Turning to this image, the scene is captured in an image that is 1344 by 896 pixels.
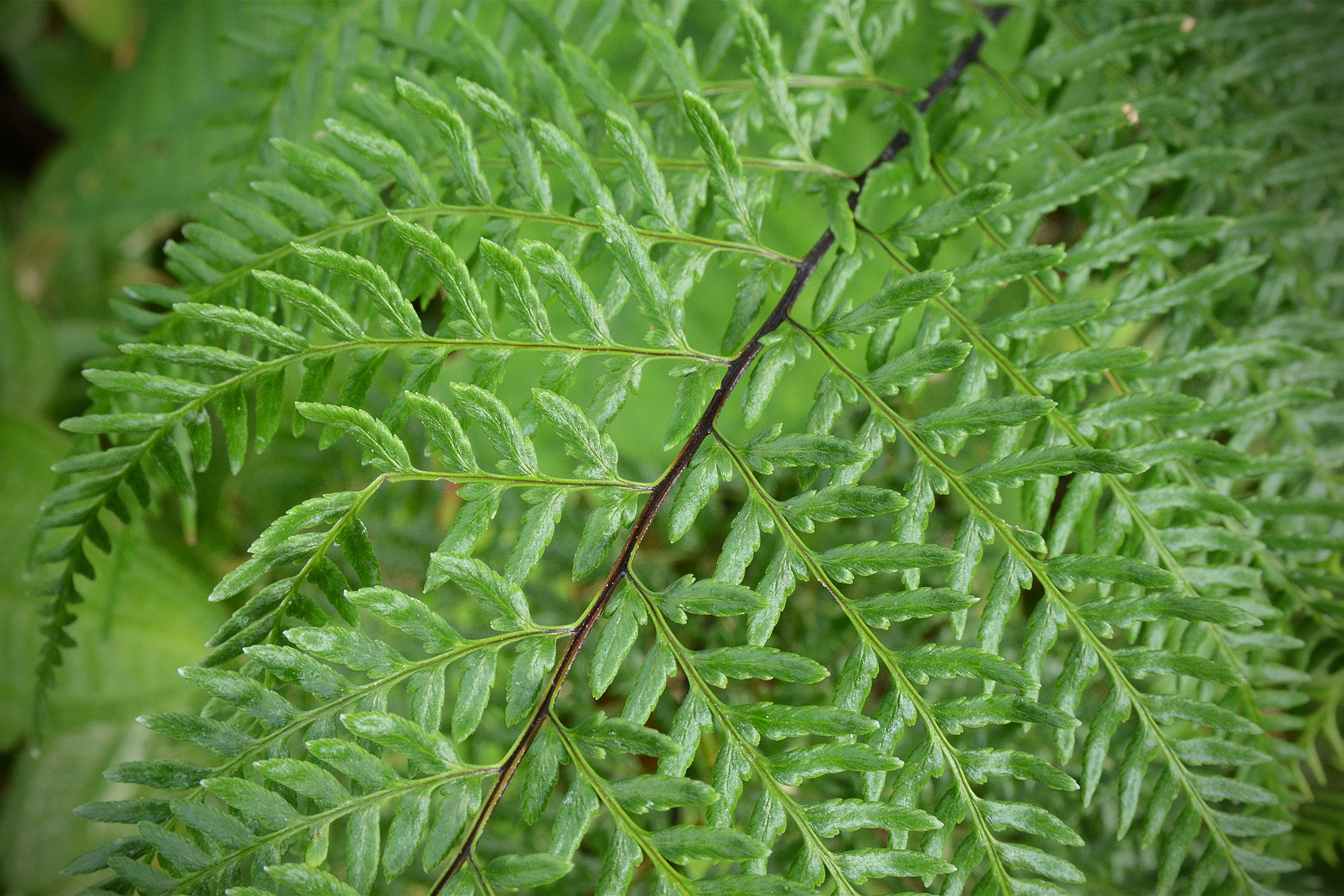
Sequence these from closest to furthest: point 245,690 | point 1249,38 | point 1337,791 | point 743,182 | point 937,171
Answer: point 245,690
point 743,182
point 937,171
point 1249,38
point 1337,791

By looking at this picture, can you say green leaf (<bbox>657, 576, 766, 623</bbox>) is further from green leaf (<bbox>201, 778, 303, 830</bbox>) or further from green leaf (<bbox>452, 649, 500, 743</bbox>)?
green leaf (<bbox>201, 778, 303, 830</bbox>)

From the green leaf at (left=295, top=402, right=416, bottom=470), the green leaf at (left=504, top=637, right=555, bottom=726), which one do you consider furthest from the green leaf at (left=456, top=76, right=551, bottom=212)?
the green leaf at (left=504, top=637, right=555, bottom=726)

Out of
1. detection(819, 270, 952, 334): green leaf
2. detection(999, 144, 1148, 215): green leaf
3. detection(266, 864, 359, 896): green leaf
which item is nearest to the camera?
detection(266, 864, 359, 896): green leaf

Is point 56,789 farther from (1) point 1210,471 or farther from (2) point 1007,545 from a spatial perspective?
(1) point 1210,471

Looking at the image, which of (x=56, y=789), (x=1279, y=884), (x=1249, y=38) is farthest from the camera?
(x=56, y=789)

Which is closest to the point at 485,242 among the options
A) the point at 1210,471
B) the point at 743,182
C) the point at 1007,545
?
the point at 743,182

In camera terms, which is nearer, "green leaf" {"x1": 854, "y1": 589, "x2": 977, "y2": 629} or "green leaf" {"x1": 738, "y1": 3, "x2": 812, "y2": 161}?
"green leaf" {"x1": 854, "y1": 589, "x2": 977, "y2": 629}

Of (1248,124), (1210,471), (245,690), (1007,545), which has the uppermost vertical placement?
(1248,124)

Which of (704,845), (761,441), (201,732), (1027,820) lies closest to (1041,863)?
Result: (1027,820)

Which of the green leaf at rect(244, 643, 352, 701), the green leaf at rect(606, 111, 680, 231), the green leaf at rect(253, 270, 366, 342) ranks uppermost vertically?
the green leaf at rect(606, 111, 680, 231)
